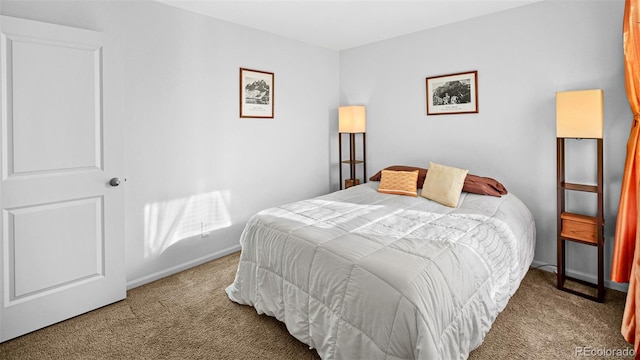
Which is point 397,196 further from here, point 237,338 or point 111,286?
point 111,286

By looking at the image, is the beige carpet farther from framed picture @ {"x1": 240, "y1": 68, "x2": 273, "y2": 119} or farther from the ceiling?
the ceiling

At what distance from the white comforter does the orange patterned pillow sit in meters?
0.45

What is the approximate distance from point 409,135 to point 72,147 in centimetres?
336

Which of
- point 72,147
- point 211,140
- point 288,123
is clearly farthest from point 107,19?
point 288,123

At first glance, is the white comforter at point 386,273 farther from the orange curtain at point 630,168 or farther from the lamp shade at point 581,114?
the lamp shade at point 581,114

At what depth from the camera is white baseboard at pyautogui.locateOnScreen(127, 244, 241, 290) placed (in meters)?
2.91

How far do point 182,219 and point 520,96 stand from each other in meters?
3.51

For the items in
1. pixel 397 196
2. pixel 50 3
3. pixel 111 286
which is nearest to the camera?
pixel 50 3

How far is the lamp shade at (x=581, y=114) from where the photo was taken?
96.0 inches

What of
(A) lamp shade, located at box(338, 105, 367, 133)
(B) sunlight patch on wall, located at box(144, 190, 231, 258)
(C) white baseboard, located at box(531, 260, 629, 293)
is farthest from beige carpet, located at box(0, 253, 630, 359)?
(A) lamp shade, located at box(338, 105, 367, 133)

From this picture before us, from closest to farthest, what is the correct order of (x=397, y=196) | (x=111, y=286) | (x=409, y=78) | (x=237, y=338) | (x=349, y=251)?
(x=349, y=251) < (x=237, y=338) < (x=111, y=286) < (x=397, y=196) < (x=409, y=78)

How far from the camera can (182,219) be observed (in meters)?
3.21

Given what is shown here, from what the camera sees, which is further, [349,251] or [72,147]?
[72,147]

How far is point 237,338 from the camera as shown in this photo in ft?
7.04
